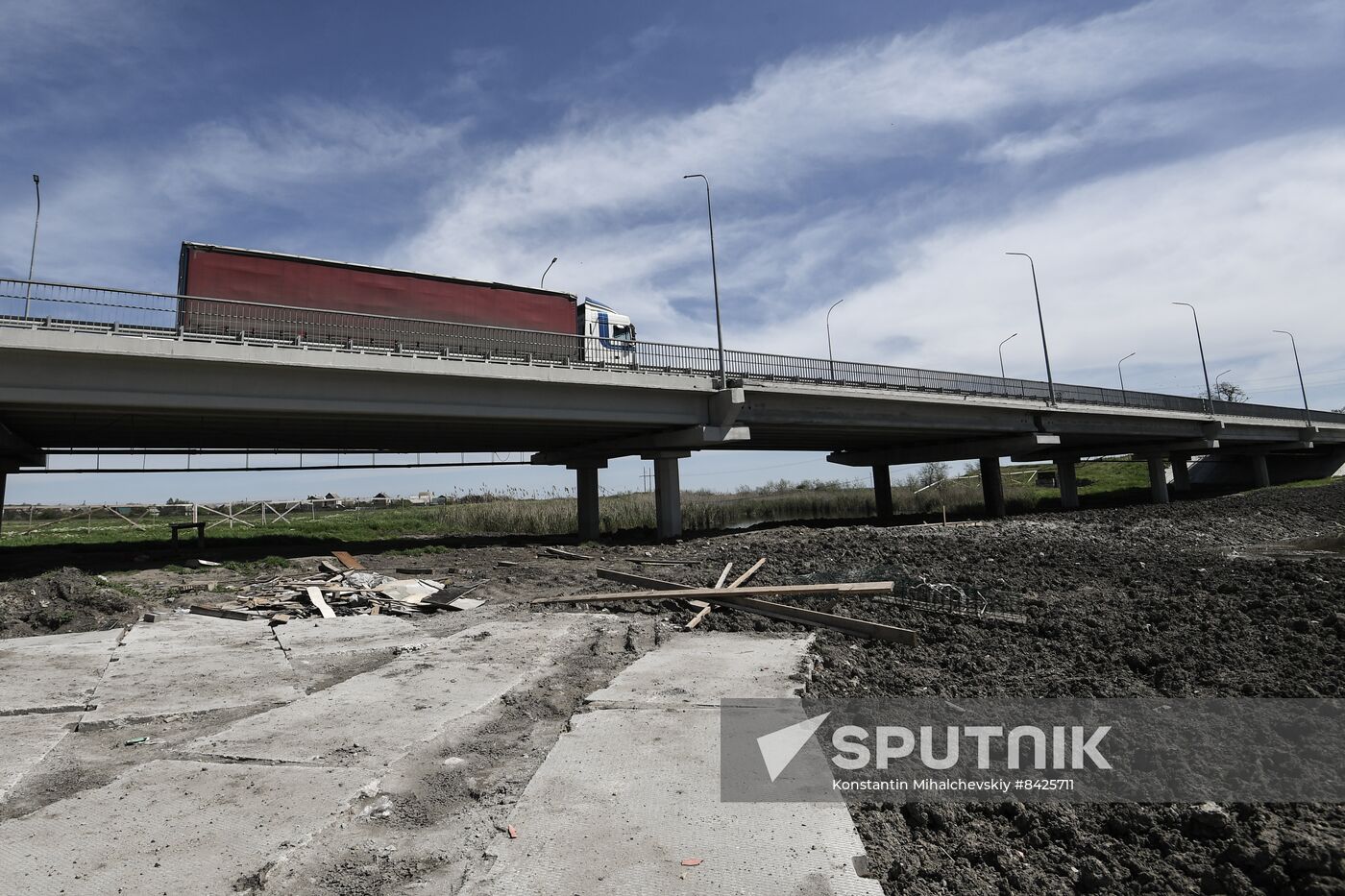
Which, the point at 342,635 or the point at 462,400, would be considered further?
the point at 462,400

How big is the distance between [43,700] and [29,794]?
8.07 ft

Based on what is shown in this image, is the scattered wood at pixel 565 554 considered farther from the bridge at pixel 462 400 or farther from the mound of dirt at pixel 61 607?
the mound of dirt at pixel 61 607

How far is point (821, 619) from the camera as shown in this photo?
8.66 meters

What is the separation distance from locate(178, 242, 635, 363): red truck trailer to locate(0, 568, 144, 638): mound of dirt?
6535 mm

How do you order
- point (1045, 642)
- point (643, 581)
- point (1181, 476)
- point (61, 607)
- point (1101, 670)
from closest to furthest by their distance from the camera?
1. point (1101, 670)
2. point (1045, 642)
3. point (61, 607)
4. point (643, 581)
5. point (1181, 476)

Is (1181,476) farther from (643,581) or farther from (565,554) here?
(643,581)

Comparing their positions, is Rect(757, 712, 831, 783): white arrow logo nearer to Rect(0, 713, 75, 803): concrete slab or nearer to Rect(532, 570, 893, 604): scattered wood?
Rect(0, 713, 75, 803): concrete slab

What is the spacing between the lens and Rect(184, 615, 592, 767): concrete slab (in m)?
4.71

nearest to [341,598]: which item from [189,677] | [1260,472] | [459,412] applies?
[189,677]

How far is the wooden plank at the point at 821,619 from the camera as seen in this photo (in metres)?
7.41

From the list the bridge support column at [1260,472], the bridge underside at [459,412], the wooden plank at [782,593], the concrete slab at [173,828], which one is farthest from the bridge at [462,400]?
the bridge support column at [1260,472]

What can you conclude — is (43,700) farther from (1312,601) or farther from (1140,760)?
(1312,601)

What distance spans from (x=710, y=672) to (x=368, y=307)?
16813 mm

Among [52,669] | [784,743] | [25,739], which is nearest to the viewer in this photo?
[784,743]
